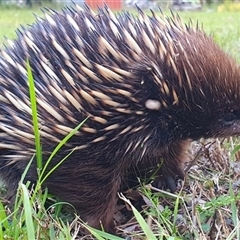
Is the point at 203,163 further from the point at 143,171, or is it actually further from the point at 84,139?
the point at 84,139

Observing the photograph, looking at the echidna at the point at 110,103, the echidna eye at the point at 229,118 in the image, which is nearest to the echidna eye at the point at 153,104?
the echidna at the point at 110,103

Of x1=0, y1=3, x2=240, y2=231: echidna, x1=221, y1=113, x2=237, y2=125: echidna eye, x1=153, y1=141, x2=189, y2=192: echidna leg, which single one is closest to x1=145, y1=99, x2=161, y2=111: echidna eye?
x1=0, y1=3, x2=240, y2=231: echidna

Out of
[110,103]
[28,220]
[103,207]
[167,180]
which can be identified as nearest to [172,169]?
[167,180]

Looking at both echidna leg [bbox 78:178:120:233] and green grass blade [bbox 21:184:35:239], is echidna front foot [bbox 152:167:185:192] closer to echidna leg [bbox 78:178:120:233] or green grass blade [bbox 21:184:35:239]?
echidna leg [bbox 78:178:120:233]

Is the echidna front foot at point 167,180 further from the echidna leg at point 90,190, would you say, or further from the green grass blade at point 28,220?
the green grass blade at point 28,220

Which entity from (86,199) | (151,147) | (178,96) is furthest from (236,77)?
(86,199)

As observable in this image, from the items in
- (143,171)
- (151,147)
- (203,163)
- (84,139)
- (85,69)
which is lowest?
(203,163)

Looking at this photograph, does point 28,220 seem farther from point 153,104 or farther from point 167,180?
point 167,180

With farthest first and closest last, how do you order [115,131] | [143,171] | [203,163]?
1. [203,163]
2. [143,171]
3. [115,131]
